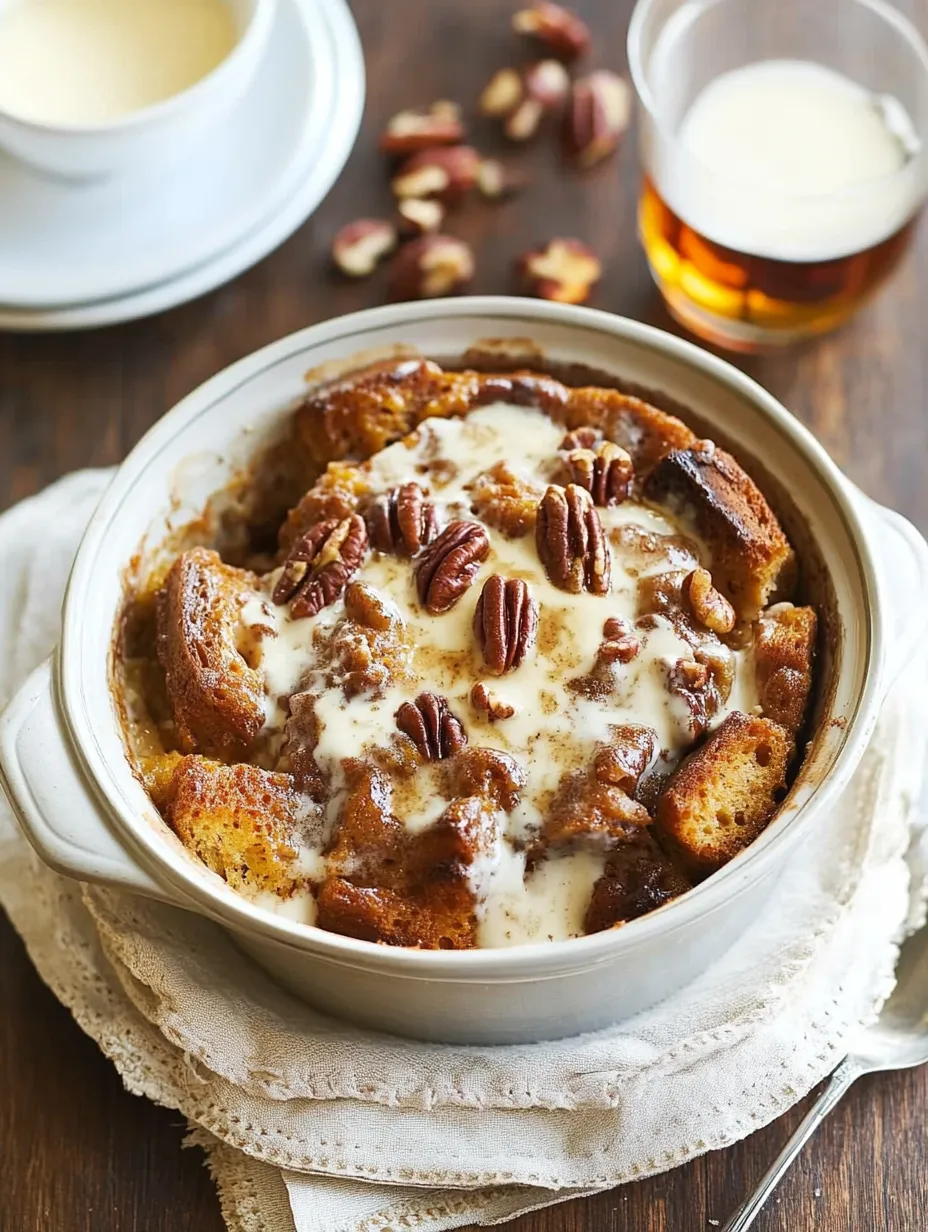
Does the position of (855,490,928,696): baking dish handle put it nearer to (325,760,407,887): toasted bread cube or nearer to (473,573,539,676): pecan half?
(473,573,539,676): pecan half

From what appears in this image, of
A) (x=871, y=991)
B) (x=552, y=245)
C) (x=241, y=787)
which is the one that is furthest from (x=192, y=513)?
(x=871, y=991)

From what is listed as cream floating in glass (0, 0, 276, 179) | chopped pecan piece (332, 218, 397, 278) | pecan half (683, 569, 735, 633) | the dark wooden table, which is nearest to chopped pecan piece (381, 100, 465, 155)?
the dark wooden table

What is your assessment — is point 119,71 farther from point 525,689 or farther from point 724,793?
point 724,793

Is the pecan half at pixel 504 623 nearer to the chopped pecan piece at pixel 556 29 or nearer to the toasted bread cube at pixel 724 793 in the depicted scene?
the toasted bread cube at pixel 724 793

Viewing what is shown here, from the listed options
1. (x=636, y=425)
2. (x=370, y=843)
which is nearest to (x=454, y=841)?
(x=370, y=843)

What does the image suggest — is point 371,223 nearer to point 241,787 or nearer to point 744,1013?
point 241,787
